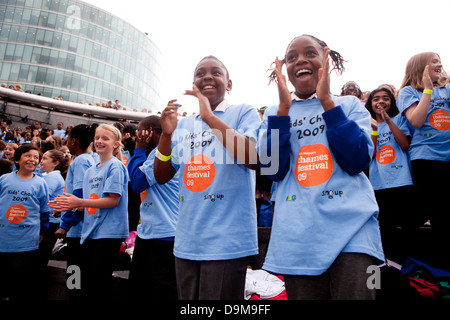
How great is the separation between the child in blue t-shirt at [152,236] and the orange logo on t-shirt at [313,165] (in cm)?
127

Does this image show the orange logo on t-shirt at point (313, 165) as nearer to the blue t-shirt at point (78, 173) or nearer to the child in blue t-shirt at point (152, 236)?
the child in blue t-shirt at point (152, 236)

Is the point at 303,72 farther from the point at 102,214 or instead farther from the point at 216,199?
the point at 102,214

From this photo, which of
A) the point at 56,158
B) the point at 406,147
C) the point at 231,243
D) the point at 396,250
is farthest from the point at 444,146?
the point at 56,158

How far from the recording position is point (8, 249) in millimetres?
3170

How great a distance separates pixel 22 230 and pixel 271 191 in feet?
9.65

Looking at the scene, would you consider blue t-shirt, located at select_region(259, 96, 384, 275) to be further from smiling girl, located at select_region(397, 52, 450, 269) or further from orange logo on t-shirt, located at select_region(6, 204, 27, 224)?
orange logo on t-shirt, located at select_region(6, 204, 27, 224)

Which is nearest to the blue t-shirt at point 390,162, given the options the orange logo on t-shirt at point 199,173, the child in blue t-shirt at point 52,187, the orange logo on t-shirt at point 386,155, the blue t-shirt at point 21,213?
the orange logo on t-shirt at point 386,155

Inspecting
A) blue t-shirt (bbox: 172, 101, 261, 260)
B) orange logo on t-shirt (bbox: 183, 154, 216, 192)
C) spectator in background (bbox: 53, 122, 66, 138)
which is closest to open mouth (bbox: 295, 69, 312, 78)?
blue t-shirt (bbox: 172, 101, 261, 260)

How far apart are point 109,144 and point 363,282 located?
8.07ft

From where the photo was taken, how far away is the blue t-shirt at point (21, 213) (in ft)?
10.5

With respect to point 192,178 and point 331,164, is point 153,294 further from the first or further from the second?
point 331,164

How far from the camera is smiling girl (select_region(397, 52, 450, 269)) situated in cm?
228

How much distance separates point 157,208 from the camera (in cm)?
229

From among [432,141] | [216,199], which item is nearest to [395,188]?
[432,141]
